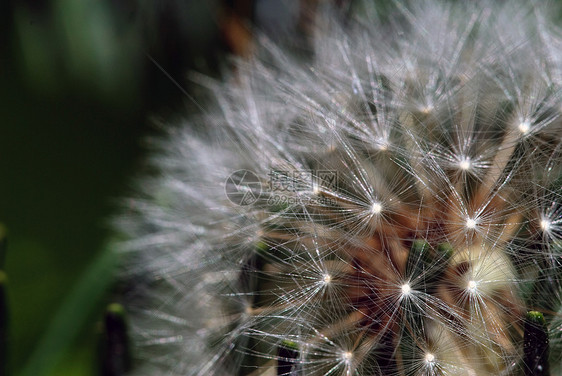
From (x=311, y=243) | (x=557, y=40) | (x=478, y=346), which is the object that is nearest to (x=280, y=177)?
(x=311, y=243)

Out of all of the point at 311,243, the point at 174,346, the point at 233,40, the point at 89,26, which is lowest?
the point at 174,346

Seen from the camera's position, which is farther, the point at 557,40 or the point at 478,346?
the point at 557,40

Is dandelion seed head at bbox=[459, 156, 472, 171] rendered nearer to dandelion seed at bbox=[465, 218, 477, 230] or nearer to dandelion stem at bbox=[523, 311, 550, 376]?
dandelion seed at bbox=[465, 218, 477, 230]

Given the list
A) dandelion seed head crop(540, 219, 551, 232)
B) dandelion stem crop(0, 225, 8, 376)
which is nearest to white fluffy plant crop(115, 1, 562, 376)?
dandelion seed head crop(540, 219, 551, 232)

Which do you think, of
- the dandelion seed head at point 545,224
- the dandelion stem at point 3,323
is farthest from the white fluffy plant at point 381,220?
the dandelion stem at point 3,323

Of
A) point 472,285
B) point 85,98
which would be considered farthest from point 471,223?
point 85,98

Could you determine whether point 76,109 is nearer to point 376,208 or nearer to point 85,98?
point 85,98

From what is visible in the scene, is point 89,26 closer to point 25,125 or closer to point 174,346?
point 25,125
